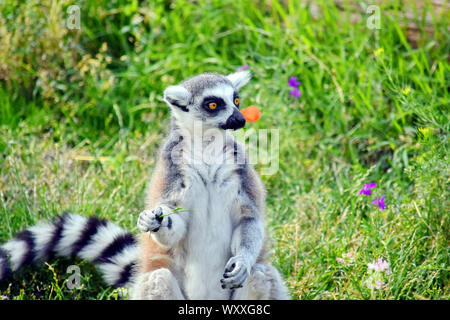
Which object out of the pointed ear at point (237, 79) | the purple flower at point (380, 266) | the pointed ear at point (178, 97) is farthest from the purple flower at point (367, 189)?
the pointed ear at point (178, 97)

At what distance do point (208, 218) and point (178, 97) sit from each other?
0.65 meters

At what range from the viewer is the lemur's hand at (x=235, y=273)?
8.90 ft

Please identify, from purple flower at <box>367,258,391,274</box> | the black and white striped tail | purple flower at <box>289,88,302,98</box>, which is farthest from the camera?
purple flower at <box>289,88,302,98</box>

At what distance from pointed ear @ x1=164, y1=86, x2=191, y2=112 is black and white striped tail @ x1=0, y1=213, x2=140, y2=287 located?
892 mm

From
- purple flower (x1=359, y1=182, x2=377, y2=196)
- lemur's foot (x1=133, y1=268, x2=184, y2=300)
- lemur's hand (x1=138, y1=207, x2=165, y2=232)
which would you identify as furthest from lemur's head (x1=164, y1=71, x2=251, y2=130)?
purple flower (x1=359, y1=182, x2=377, y2=196)

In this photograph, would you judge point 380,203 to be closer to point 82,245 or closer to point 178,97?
point 178,97

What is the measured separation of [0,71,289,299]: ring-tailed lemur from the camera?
283 cm

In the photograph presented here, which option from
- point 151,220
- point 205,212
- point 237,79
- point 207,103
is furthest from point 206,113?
point 151,220

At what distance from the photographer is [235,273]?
2715mm

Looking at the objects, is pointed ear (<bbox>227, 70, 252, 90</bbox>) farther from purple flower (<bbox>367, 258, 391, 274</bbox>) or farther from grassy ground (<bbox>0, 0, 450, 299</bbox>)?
purple flower (<bbox>367, 258, 391, 274</bbox>)

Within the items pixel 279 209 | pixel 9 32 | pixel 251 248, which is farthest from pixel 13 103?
pixel 251 248

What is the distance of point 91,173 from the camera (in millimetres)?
4473

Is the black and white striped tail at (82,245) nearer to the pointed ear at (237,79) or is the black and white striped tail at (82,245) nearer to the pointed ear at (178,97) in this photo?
the pointed ear at (178,97)
